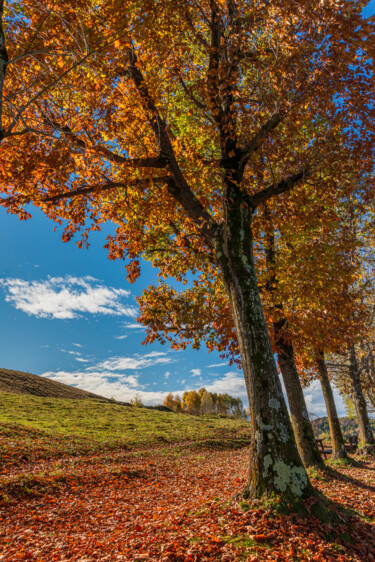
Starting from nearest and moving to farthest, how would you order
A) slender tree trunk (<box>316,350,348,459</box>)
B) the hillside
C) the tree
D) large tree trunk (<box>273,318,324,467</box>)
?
the tree, large tree trunk (<box>273,318,324,467</box>), slender tree trunk (<box>316,350,348,459</box>), the hillside

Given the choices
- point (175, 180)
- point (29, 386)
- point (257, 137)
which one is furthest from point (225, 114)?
point (29, 386)

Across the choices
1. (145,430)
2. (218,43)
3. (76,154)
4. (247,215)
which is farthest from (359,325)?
(145,430)

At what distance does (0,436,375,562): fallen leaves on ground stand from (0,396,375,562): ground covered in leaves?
2 cm

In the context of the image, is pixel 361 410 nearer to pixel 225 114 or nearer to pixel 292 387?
pixel 292 387

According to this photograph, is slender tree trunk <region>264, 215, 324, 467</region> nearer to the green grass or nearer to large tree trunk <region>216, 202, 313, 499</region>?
large tree trunk <region>216, 202, 313, 499</region>

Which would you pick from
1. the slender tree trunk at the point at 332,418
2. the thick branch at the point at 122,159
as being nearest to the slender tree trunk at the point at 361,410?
the slender tree trunk at the point at 332,418

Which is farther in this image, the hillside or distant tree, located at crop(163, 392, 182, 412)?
distant tree, located at crop(163, 392, 182, 412)

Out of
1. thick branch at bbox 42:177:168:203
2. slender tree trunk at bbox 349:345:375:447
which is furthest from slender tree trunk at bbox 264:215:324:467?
Answer: slender tree trunk at bbox 349:345:375:447

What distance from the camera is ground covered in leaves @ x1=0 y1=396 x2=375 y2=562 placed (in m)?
5.14

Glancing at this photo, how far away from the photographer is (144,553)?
5055 millimetres

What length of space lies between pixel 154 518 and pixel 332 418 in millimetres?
13232

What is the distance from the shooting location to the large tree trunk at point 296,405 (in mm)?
12422

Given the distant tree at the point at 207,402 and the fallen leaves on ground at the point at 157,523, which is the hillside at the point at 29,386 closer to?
the fallen leaves on ground at the point at 157,523

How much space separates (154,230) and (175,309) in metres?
3.79
